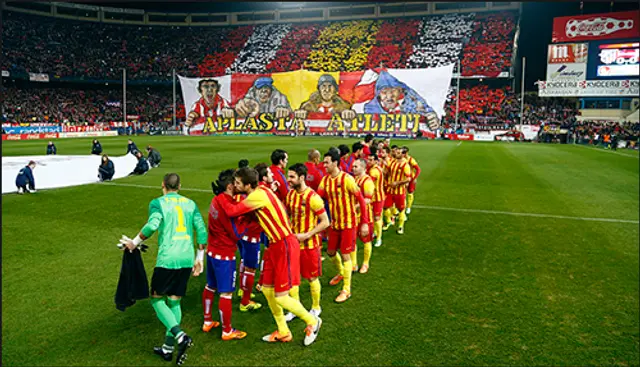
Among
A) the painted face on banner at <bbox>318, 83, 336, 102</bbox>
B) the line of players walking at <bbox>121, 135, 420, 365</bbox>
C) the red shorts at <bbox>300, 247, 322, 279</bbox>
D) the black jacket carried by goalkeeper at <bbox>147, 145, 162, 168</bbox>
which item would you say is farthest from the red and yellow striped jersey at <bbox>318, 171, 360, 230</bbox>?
the painted face on banner at <bbox>318, 83, 336, 102</bbox>

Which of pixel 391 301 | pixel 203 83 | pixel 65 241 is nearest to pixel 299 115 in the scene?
pixel 203 83

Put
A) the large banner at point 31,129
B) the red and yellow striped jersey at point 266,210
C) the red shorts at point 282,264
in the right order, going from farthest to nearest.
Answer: the large banner at point 31,129, the red shorts at point 282,264, the red and yellow striped jersey at point 266,210

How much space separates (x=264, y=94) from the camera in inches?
2009

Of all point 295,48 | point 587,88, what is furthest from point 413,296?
point 295,48

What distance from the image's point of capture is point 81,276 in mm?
7680

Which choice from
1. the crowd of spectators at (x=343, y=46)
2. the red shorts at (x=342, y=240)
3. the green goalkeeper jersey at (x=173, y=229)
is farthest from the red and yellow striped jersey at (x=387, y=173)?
the crowd of spectators at (x=343, y=46)

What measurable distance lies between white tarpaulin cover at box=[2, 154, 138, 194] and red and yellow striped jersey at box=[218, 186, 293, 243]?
14483 mm

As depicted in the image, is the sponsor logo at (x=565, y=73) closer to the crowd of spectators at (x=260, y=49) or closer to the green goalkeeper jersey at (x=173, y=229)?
the crowd of spectators at (x=260, y=49)

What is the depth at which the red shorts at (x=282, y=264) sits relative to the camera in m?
5.21

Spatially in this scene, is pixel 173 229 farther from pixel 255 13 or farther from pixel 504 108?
pixel 255 13

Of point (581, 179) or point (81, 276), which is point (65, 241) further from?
point (581, 179)

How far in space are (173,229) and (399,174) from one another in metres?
6.61

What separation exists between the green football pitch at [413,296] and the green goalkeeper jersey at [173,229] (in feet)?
3.63

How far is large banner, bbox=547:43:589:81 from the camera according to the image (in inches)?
1901
